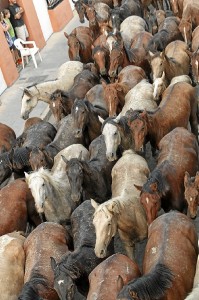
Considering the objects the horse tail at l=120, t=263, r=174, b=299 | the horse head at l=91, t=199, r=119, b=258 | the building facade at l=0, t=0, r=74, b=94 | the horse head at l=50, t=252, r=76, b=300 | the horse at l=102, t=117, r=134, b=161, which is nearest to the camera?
the horse tail at l=120, t=263, r=174, b=299

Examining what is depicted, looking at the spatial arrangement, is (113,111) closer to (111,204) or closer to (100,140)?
(100,140)

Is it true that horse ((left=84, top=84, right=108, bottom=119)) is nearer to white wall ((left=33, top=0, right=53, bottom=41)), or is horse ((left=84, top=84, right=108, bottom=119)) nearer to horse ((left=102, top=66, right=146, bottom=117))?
horse ((left=102, top=66, right=146, bottom=117))

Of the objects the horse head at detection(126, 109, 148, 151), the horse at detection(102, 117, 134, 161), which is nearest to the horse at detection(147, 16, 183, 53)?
the horse at detection(102, 117, 134, 161)

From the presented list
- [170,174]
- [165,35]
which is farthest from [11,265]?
[165,35]

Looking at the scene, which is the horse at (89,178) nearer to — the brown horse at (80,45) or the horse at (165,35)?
the horse at (165,35)

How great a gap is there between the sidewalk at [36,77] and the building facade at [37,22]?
22 centimetres

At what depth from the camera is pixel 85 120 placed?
10859 millimetres

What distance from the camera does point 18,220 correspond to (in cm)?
946

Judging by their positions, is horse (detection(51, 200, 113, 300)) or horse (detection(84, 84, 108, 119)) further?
horse (detection(84, 84, 108, 119))

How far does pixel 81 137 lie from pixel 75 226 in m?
2.78

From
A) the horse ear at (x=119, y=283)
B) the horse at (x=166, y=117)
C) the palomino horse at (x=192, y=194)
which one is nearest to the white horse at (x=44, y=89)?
the horse at (x=166, y=117)

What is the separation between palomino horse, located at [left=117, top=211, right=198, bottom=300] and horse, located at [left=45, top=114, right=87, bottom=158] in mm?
3688

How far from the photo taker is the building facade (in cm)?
1792

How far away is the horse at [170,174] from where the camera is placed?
8039mm
